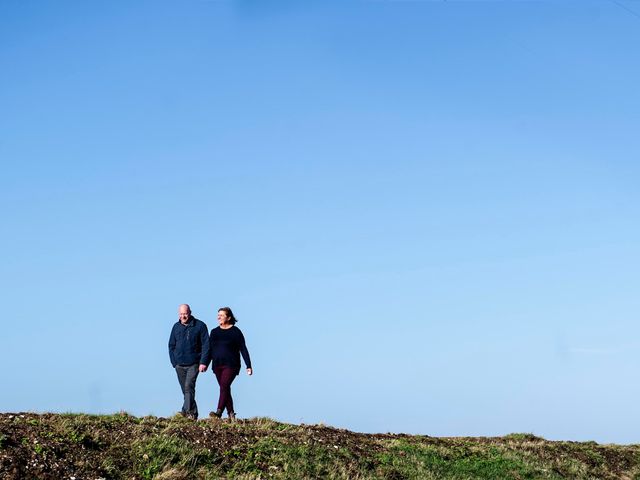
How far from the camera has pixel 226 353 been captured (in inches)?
778

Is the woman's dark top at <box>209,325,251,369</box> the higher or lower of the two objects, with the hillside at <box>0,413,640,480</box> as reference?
higher

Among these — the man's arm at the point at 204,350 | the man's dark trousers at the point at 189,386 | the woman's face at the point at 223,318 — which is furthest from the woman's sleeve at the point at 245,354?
the man's dark trousers at the point at 189,386

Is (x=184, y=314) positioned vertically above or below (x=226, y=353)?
above

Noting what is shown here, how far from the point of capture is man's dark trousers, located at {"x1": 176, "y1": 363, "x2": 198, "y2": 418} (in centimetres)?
1980

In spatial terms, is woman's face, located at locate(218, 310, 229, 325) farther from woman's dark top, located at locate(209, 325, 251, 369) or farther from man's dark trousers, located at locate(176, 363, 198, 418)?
man's dark trousers, located at locate(176, 363, 198, 418)

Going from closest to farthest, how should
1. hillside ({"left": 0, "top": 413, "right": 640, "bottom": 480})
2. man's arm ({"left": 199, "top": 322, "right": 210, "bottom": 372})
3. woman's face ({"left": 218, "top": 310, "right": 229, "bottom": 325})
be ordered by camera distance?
hillside ({"left": 0, "top": 413, "right": 640, "bottom": 480}) → man's arm ({"left": 199, "top": 322, "right": 210, "bottom": 372}) → woman's face ({"left": 218, "top": 310, "right": 229, "bottom": 325})

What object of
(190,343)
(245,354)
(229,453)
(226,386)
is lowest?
(229,453)

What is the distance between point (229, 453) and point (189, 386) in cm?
410

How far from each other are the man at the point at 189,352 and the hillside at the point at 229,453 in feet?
5.50

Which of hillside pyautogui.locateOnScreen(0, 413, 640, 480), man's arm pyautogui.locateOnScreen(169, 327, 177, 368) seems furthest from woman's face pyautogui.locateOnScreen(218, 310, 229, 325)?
hillside pyautogui.locateOnScreen(0, 413, 640, 480)

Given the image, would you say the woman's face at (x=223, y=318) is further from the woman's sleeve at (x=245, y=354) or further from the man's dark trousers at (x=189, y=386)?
the man's dark trousers at (x=189, y=386)

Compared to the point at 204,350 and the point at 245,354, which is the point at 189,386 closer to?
the point at 204,350

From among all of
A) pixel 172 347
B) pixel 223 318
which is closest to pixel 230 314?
pixel 223 318

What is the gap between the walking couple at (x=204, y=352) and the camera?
19.7 m
